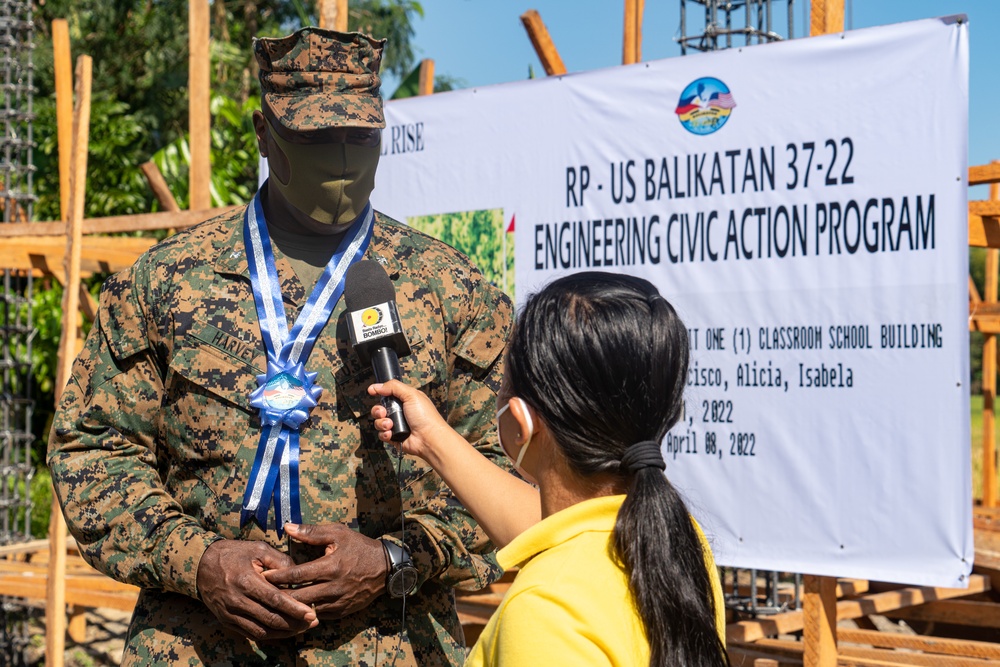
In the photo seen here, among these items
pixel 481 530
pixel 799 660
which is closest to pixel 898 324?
pixel 799 660

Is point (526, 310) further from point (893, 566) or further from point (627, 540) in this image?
point (893, 566)

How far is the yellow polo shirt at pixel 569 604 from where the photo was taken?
121 cm

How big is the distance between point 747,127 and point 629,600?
9.27 ft

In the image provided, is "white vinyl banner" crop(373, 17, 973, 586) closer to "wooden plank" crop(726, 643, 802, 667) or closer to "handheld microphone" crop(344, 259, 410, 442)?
"wooden plank" crop(726, 643, 802, 667)

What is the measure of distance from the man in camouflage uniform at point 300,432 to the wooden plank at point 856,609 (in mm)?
2525

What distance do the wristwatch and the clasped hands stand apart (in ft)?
0.04

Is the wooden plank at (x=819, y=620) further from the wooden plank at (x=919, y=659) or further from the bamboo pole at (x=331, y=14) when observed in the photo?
the bamboo pole at (x=331, y=14)

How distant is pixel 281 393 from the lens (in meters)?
2.12

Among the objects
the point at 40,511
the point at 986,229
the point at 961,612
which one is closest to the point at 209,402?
the point at 986,229

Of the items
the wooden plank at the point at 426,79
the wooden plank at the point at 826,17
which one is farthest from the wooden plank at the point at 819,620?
the wooden plank at the point at 426,79

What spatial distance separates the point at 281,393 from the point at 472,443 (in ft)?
1.30

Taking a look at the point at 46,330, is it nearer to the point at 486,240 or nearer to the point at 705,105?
the point at 486,240

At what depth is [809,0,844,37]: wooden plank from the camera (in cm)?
378

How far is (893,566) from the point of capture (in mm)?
3500
